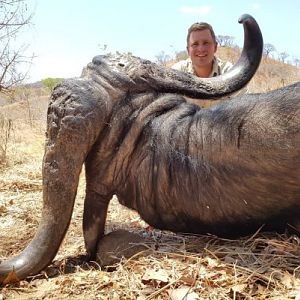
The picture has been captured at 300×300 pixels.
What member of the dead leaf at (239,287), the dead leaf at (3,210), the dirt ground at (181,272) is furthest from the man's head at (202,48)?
the dead leaf at (239,287)

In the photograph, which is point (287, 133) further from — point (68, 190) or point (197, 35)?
point (197, 35)

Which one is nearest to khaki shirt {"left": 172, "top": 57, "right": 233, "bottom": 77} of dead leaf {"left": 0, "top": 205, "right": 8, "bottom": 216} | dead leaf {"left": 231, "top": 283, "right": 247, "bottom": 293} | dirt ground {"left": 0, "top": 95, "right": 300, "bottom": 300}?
dead leaf {"left": 0, "top": 205, "right": 8, "bottom": 216}

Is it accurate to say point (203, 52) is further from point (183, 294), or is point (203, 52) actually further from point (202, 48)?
point (183, 294)

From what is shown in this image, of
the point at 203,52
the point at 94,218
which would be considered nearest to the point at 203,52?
Result: the point at 203,52

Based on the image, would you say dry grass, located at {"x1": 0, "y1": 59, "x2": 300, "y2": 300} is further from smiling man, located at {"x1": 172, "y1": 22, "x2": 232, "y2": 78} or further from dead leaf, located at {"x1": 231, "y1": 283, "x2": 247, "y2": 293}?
smiling man, located at {"x1": 172, "y1": 22, "x2": 232, "y2": 78}

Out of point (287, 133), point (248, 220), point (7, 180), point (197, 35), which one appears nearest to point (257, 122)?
point (287, 133)

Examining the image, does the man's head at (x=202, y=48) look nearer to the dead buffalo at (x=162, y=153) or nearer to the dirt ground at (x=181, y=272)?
the dead buffalo at (x=162, y=153)

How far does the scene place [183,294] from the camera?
2.13 m

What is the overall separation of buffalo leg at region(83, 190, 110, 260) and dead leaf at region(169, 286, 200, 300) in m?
1.02

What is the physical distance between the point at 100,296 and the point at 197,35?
14.2 ft

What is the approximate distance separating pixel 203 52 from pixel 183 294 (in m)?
4.29

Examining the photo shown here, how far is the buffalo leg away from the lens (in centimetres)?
308

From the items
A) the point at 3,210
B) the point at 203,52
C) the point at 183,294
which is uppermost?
the point at 203,52

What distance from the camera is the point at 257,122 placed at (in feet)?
7.76
